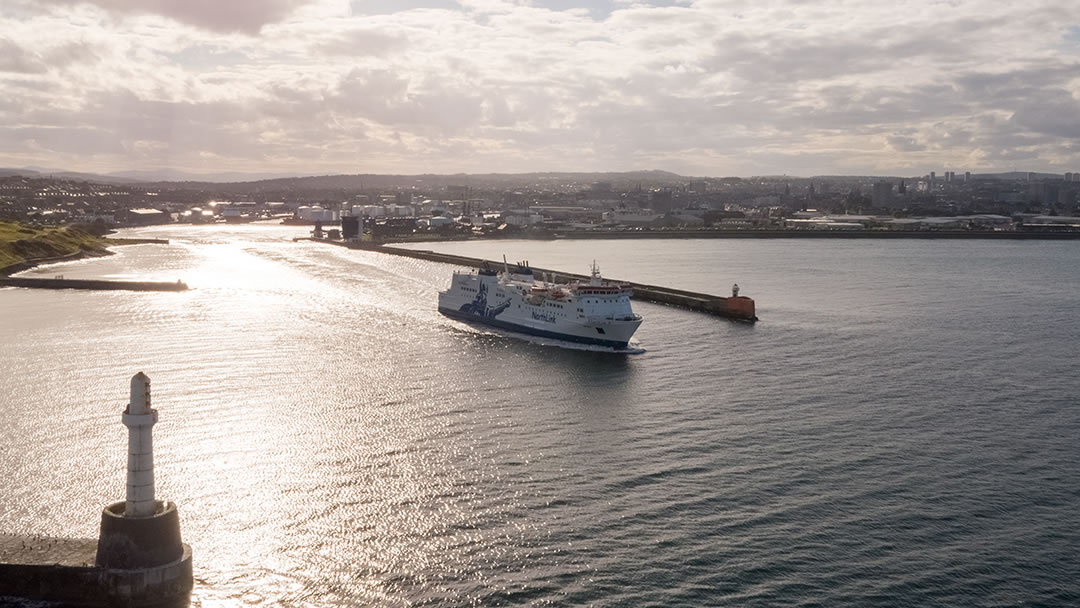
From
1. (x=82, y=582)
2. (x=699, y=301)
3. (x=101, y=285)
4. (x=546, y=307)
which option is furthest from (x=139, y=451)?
(x=101, y=285)

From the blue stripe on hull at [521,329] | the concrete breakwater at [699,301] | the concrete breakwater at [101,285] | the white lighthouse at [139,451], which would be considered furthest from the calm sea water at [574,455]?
the concrete breakwater at [101,285]

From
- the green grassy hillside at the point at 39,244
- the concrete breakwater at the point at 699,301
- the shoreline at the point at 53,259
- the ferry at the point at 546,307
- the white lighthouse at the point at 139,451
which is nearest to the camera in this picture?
the white lighthouse at the point at 139,451

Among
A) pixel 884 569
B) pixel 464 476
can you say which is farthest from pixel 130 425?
pixel 884 569

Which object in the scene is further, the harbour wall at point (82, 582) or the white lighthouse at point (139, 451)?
the white lighthouse at point (139, 451)

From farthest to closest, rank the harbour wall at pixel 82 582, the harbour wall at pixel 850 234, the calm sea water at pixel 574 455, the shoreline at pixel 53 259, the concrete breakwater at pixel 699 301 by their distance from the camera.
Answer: the harbour wall at pixel 850 234
the shoreline at pixel 53 259
the concrete breakwater at pixel 699 301
the calm sea water at pixel 574 455
the harbour wall at pixel 82 582

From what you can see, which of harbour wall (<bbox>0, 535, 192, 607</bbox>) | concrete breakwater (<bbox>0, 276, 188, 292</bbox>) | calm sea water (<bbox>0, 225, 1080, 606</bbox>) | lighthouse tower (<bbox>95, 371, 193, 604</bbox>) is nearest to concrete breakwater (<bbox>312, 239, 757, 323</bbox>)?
calm sea water (<bbox>0, 225, 1080, 606</bbox>)

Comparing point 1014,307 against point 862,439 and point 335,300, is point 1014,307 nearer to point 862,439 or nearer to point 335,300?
point 862,439

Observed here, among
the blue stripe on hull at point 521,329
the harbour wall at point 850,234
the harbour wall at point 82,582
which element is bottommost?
the harbour wall at point 82,582

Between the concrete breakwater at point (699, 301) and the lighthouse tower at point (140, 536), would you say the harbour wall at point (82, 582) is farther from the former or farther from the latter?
the concrete breakwater at point (699, 301)
